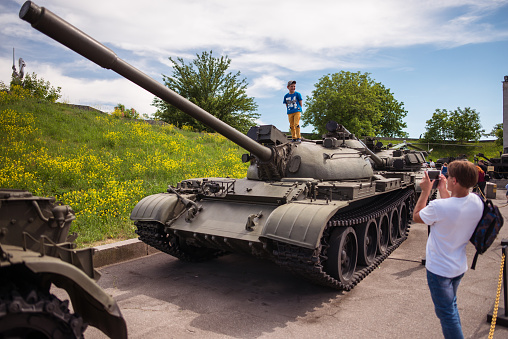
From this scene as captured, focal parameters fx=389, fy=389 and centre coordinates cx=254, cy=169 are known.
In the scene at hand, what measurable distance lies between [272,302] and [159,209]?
7.77 feet

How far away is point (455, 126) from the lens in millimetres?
45281

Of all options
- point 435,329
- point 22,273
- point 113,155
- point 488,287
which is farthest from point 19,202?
point 113,155

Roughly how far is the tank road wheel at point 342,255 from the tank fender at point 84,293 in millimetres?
3251

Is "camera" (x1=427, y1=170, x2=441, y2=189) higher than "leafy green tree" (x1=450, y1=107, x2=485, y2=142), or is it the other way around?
"leafy green tree" (x1=450, y1=107, x2=485, y2=142)

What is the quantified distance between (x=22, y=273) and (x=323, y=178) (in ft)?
16.9

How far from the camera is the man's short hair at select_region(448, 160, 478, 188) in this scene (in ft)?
10.2

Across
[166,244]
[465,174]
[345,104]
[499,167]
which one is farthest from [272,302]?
[345,104]

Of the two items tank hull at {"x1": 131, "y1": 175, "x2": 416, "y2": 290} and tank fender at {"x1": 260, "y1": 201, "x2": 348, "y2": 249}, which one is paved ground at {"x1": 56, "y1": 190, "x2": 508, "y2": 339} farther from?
tank fender at {"x1": 260, "y1": 201, "x2": 348, "y2": 249}

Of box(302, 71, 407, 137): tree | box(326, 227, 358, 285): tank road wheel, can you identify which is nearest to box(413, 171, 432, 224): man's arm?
box(326, 227, 358, 285): tank road wheel

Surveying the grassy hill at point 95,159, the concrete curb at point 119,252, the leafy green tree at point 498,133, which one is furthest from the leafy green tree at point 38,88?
the leafy green tree at point 498,133

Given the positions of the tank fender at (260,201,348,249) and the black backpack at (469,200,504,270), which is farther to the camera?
the tank fender at (260,201,348,249)

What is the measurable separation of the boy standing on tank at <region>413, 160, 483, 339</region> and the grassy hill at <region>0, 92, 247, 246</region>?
6083mm

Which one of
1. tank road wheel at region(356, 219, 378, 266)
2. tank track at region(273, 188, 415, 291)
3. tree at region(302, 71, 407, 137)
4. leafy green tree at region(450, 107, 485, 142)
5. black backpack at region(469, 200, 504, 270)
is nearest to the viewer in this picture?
black backpack at region(469, 200, 504, 270)

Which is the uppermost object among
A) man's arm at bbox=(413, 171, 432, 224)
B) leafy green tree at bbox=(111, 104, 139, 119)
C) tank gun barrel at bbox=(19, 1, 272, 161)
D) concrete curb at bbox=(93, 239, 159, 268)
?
leafy green tree at bbox=(111, 104, 139, 119)
